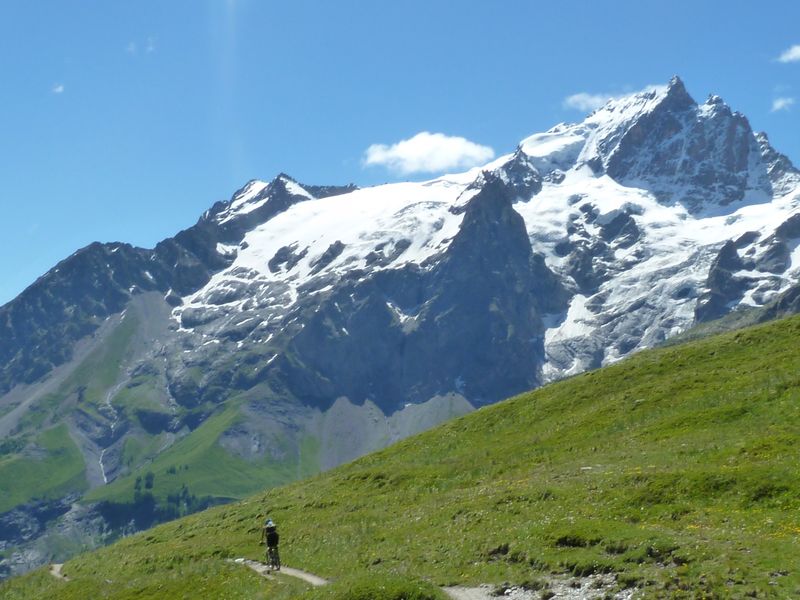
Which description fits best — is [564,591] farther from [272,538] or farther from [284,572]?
[272,538]

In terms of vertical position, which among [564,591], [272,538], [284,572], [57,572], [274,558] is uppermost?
[57,572]

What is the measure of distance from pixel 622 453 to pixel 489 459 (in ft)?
46.5

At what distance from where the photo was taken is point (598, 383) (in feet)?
274

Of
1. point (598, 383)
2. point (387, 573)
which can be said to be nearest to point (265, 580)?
point (387, 573)

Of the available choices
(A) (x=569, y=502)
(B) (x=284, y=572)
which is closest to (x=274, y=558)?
(B) (x=284, y=572)

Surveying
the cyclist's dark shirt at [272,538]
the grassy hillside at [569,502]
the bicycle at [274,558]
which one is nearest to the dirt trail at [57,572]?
the grassy hillside at [569,502]

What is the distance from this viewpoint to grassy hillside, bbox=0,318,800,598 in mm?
39272

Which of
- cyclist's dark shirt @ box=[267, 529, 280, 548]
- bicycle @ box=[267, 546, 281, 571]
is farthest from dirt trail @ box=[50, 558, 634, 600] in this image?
bicycle @ box=[267, 546, 281, 571]

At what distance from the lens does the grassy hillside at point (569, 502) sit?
129 feet

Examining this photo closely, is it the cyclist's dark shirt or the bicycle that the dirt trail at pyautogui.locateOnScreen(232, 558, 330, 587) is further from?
the cyclist's dark shirt

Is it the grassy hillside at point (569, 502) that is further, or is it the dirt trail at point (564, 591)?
the grassy hillside at point (569, 502)

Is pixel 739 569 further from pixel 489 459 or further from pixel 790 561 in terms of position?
pixel 489 459

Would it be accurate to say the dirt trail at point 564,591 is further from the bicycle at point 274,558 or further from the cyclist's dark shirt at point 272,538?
the bicycle at point 274,558

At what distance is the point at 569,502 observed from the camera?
49.1 meters
